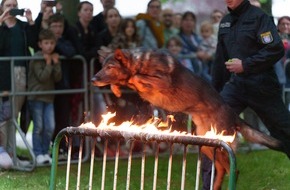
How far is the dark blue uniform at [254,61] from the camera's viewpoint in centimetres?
665

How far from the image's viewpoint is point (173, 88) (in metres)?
5.95

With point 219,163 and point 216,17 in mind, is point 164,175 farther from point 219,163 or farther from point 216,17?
point 216,17

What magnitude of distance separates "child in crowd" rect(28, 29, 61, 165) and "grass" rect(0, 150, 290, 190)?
406 mm

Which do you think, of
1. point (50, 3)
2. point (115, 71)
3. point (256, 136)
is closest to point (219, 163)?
point (256, 136)

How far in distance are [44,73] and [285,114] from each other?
3.48 m

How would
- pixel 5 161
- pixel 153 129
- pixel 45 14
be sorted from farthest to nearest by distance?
pixel 45 14 → pixel 5 161 → pixel 153 129

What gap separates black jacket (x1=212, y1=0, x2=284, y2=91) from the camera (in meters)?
6.64

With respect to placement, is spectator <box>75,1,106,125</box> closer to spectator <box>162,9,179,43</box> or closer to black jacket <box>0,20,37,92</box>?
black jacket <box>0,20,37,92</box>

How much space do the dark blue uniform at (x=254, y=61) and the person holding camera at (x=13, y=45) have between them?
3094 mm

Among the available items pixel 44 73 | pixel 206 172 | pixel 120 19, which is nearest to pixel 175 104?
pixel 206 172

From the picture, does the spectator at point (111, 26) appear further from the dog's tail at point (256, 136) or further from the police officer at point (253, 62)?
the dog's tail at point (256, 136)

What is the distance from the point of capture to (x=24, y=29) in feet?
30.8

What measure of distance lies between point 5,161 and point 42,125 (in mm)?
850

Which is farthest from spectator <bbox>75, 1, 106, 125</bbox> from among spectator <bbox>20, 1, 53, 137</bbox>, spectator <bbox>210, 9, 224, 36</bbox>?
spectator <bbox>210, 9, 224, 36</bbox>
